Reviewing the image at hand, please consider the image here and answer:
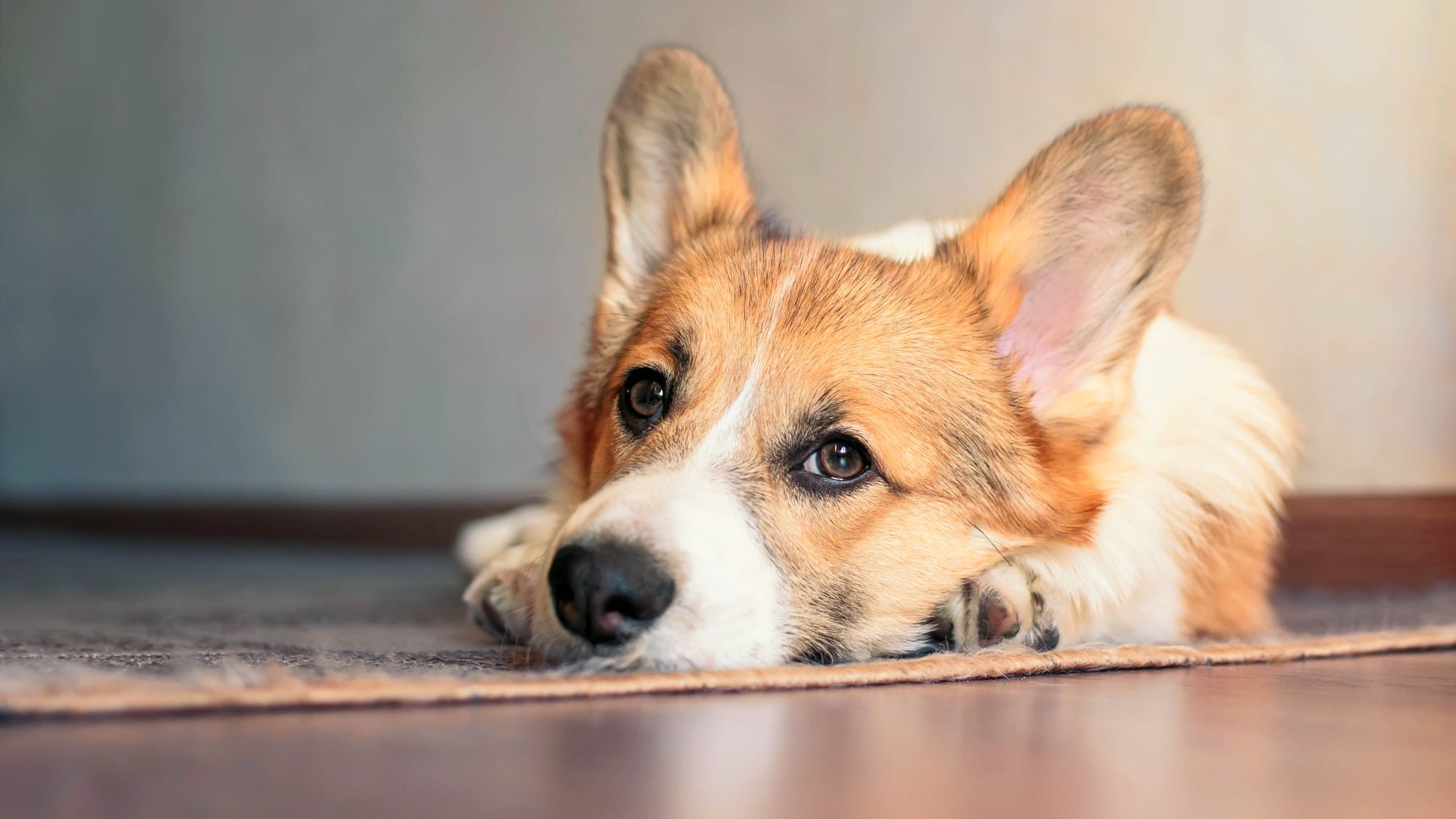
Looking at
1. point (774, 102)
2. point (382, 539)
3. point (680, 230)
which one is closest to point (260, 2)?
point (382, 539)

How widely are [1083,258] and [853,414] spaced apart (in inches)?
21.1

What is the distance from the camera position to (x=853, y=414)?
1.63 metres

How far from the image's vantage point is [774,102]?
4055mm

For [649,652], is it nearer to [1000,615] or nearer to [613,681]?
[613,681]

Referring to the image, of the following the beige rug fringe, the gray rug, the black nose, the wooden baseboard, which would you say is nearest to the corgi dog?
the black nose

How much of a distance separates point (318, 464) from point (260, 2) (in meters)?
2.50

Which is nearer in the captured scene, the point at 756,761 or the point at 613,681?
the point at 756,761

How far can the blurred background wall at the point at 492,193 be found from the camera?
3.13m

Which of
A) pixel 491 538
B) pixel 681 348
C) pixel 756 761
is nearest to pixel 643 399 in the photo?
pixel 681 348

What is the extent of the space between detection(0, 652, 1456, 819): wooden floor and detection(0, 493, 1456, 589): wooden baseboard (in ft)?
7.31

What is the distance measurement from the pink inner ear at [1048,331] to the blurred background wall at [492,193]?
33 cm

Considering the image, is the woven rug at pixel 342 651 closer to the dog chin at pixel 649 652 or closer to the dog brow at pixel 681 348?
the dog chin at pixel 649 652

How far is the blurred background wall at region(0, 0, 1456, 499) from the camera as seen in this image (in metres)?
3.13

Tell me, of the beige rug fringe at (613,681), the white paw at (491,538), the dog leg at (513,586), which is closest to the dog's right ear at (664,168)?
the dog leg at (513,586)
